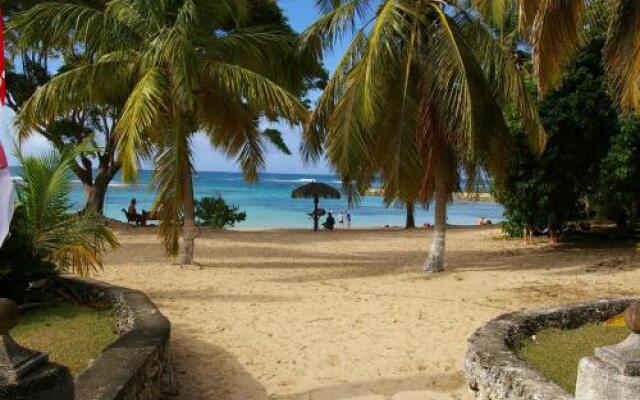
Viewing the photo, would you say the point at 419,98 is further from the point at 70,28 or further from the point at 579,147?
the point at 70,28

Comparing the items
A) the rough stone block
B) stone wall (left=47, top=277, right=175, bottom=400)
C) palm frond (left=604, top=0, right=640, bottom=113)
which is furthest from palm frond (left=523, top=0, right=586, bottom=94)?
stone wall (left=47, top=277, right=175, bottom=400)

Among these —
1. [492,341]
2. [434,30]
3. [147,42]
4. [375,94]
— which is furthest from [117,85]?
[492,341]

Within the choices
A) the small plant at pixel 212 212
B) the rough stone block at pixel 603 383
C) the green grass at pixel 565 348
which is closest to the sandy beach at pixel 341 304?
the green grass at pixel 565 348

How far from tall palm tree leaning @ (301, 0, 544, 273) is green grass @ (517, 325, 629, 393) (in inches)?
163

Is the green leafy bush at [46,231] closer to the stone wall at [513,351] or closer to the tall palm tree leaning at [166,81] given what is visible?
the tall palm tree leaning at [166,81]

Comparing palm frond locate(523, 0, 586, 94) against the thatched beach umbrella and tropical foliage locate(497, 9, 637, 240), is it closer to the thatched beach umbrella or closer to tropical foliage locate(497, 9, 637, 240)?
tropical foliage locate(497, 9, 637, 240)

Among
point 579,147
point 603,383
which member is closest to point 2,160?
point 603,383

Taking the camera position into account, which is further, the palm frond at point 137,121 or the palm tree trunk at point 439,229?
the palm tree trunk at point 439,229

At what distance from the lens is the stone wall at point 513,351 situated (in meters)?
3.47

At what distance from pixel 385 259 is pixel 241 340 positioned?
23.6 feet

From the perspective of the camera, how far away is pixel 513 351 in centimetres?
455

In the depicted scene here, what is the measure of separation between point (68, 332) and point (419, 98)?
6.76 meters

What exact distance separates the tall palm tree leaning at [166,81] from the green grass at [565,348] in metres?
5.86

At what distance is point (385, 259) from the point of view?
504 inches
